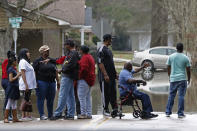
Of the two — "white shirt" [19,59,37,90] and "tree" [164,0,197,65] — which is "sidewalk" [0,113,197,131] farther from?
"tree" [164,0,197,65]

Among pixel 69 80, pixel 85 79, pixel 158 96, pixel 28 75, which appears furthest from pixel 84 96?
pixel 158 96

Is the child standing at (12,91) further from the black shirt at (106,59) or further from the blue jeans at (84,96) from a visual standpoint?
the black shirt at (106,59)

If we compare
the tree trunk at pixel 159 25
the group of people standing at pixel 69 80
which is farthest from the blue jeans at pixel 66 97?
the tree trunk at pixel 159 25

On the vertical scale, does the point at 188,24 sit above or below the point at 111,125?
above

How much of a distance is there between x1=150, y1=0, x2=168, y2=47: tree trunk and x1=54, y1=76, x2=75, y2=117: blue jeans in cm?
3075

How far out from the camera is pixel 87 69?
1359cm

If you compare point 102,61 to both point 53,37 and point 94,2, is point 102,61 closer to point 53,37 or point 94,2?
point 53,37

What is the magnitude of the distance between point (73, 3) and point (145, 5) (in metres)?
22.9

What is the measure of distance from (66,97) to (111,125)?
1662mm

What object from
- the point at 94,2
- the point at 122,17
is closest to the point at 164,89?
the point at 122,17

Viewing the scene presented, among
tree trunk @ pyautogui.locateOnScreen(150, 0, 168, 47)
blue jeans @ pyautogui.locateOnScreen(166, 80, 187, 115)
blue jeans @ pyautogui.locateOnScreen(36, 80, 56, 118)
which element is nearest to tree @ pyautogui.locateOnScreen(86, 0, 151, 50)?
tree trunk @ pyautogui.locateOnScreen(150, 0, 168, 47)

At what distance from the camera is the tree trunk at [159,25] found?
44250 mm

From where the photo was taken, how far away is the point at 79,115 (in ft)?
44.9

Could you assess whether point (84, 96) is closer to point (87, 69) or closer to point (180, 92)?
point (87, 69)
